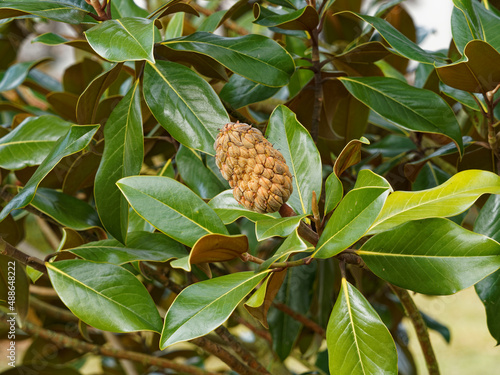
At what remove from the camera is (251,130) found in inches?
20.5

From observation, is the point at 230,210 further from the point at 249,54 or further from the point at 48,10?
the point at 48,10

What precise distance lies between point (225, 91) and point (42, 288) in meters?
0.78

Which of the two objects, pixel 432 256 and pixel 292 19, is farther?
pixel 292 19

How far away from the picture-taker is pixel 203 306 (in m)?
0.48

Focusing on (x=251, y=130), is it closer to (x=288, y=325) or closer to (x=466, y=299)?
(x=288, y=325)

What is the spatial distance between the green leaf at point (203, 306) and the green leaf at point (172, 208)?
49mm

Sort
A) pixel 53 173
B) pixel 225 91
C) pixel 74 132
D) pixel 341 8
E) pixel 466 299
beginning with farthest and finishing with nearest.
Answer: pixel 466 299 → pixel 341 8 → pixel 53 173 → pixel 225 91 → pixel 74 132

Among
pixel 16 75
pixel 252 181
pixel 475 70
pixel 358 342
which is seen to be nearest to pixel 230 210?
pixel 252 181

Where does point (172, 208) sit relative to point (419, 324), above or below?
above

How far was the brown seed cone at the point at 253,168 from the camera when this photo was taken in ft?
1.66

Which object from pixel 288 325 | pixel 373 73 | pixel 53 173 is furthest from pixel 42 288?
pixel 373 73

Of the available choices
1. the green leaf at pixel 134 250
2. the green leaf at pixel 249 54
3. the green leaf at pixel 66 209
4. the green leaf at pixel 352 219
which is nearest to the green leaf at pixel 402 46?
the green leaf at pixel 249 54

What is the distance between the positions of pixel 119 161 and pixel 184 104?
102 millimetres

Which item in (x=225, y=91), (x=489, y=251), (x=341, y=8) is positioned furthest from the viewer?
(x=341, y=8)
